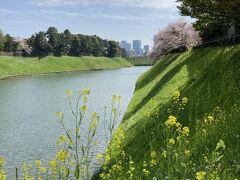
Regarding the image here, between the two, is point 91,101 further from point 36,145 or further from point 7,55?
point 7,55

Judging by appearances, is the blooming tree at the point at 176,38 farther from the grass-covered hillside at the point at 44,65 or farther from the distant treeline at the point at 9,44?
the distant treeline at the point at 9,44

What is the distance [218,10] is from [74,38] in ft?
574

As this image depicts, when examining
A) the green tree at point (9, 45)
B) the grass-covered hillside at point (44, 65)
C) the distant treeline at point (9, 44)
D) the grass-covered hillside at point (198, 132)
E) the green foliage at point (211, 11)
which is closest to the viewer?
the grass-covered hillside at point (198, 132)

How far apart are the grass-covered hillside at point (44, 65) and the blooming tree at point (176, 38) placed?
157 ft

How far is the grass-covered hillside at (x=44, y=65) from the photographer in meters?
122

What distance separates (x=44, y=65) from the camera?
149 m

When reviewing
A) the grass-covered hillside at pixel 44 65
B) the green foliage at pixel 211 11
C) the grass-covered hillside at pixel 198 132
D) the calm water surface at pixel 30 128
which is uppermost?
the green foliage at pixel 211 11

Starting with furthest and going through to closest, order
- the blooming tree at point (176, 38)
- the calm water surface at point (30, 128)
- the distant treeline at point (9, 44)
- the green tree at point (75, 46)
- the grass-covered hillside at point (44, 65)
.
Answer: the green tree at point (75, 46)
the distant treeline at point (9, 44)
the grass-covered hillside at point (44, 65)
the blooming tree at point (176, 38)
the calm water surface at point (30, 128)

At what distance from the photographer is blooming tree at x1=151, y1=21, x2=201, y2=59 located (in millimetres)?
70500

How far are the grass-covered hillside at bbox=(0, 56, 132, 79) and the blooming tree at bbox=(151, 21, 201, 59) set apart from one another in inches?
1883

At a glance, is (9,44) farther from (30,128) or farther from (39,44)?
(30,128)

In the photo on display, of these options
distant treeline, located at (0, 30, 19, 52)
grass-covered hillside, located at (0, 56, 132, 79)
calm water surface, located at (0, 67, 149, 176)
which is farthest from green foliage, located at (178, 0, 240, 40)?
distant treeline, located at (0, 30, 19, 52)

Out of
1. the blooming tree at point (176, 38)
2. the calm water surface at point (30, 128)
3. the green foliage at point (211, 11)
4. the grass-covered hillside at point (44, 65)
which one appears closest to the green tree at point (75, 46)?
the grass-covered hillside at point (44, 65)

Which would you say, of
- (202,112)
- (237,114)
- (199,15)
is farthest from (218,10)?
(237,114)
